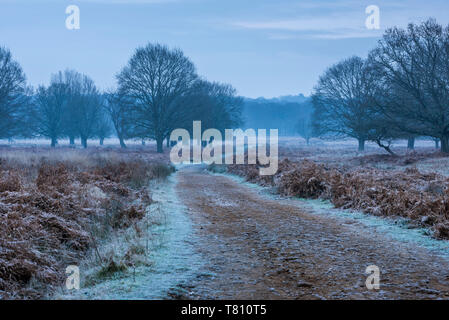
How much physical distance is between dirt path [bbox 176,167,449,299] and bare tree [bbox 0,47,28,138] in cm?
3266

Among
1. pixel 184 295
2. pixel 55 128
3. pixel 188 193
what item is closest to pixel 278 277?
pixel 184 295

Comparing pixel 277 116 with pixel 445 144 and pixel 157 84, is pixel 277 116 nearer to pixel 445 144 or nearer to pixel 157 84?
pixel 157 84

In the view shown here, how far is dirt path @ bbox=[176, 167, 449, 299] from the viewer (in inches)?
183

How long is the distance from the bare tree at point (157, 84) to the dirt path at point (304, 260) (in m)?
28.8

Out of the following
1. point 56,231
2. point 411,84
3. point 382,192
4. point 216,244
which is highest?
A: point 411,84

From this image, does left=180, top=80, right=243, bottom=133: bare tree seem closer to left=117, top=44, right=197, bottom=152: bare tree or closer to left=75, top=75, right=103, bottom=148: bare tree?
left=117, top=44, right=197, bottom=152: bare tree

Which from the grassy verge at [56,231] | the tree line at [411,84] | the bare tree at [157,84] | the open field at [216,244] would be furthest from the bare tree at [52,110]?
the grassy verge at [56,231]

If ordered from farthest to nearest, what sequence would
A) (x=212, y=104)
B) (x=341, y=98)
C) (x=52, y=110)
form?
(x=212, y=104), (x=52, y=110), (x=341, y=98)

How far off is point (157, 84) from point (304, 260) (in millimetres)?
33399

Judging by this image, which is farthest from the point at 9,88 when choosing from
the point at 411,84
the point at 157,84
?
the point at 411,84

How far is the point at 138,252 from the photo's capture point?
20.7 feet

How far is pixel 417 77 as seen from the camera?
25.9 metres
